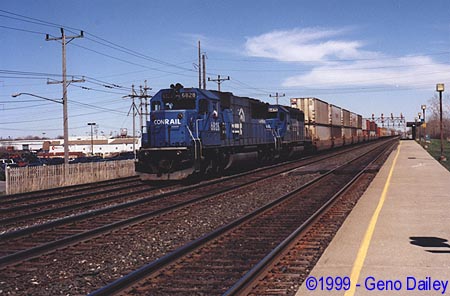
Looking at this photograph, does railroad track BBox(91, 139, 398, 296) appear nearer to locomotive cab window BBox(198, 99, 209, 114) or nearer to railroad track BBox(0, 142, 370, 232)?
railroad track BBox(0, 142, 370, 232)

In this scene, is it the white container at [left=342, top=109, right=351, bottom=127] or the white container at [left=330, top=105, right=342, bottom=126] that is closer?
the white container at [left=330, top=105, right=342, bottom=126]

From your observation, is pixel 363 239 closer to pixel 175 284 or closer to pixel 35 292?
pixel 175 284

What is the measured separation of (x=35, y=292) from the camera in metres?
6.39

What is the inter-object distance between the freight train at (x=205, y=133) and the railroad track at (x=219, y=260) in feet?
24.5

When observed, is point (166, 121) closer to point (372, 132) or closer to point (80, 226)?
point (80, 226)

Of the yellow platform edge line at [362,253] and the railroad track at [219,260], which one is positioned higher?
the yellow platform edge line at [362,253]

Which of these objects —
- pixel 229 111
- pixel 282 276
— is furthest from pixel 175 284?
pixel 229 111

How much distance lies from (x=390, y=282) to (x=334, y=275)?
736 mm

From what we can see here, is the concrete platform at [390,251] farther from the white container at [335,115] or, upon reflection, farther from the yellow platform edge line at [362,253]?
the white container at [335,115]

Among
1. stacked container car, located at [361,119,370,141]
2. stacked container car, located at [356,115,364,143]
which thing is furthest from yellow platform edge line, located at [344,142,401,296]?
stacked container car, located at [361,119,370,141]

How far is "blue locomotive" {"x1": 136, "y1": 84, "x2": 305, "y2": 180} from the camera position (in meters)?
19.6

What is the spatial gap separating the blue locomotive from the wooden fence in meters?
5.69

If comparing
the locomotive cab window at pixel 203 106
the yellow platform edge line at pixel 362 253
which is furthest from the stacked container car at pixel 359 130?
the yellow platform edge line at pixel 362 253

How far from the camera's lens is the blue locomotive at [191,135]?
64.2 feet
